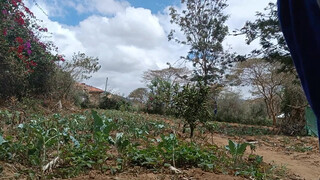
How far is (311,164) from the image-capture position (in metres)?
4.50

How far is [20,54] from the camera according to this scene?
7957mm

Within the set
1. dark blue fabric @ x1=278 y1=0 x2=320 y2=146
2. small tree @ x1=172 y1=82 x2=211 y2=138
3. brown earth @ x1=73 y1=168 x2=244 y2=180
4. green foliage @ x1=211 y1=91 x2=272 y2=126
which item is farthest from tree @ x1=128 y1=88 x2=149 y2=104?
dark blue fabric @ x1=278 y1=0 x2=320 y2=146

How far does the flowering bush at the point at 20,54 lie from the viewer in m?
7.81

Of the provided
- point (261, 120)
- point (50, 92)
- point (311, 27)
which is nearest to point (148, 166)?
point (311, 27)

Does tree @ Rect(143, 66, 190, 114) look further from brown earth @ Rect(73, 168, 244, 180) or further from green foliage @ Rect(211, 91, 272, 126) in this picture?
brown earth @ Rect(73, 168, 244, 180)

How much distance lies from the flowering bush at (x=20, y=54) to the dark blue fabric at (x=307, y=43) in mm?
8343

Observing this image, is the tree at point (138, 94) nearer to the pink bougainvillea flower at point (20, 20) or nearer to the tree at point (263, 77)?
the tree at point (263, 77)

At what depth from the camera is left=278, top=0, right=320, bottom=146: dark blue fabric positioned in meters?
0.73

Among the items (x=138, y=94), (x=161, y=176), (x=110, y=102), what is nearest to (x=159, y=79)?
(x=110, y=102)

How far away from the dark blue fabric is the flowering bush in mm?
8343

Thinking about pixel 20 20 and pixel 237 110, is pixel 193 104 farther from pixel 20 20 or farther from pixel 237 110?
pixel 237 110

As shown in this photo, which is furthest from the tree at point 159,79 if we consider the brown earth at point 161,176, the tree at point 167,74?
the brown earth at point 161,176

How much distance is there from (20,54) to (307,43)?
8.64 meters

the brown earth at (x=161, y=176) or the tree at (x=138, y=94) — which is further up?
the tree at (x=138, y=94)
